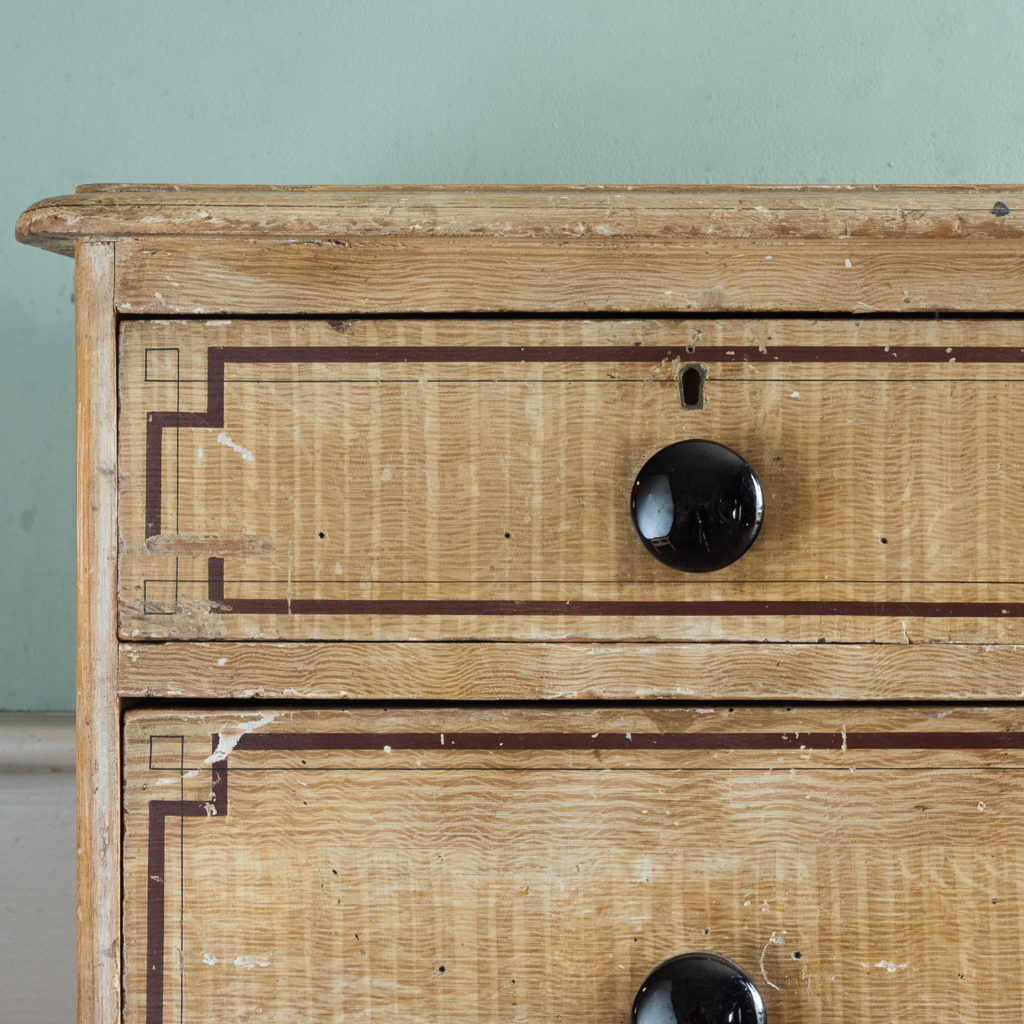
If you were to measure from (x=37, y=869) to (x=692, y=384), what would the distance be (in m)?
0.69

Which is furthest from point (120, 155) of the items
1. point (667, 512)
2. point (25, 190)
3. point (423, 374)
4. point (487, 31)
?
point (667, 512)

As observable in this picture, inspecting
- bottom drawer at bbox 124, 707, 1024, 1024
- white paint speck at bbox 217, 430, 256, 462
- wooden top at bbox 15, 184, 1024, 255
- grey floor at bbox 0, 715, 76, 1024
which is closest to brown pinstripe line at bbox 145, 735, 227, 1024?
bottom drawer at bbox 124, 707, 1024, 1024

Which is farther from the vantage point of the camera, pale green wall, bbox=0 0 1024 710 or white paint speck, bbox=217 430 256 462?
pale green wall, bbox=0 0 1024 710

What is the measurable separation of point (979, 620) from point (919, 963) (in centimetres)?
15

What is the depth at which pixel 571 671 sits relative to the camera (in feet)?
1.24

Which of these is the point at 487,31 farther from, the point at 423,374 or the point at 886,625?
the point at 886,625

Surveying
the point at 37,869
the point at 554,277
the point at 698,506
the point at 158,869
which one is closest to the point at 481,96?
the point at 554,277

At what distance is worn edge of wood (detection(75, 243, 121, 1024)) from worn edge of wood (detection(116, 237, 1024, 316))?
0.12 feet

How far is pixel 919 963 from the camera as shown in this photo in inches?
14.7

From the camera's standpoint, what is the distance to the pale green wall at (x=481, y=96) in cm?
70

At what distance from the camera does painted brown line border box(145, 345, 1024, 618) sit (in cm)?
37

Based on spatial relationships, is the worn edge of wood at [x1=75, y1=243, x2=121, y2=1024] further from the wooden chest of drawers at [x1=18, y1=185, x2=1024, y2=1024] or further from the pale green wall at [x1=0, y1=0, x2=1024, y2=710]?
the pale green wall at [x1=0, y1=0, x2=1024, y2=710]

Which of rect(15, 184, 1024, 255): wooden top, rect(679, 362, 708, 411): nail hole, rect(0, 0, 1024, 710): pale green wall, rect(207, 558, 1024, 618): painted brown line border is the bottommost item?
rect(207, 558, 1024, 618): painted brown line border

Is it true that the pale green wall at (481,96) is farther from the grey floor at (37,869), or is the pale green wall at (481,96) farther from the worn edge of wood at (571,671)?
the worn edge of wood at (571,671)
